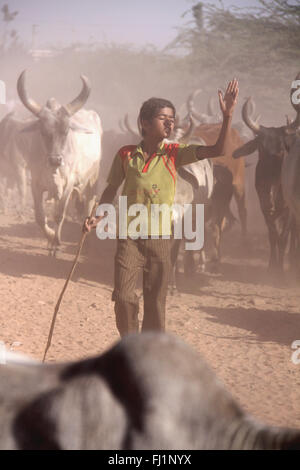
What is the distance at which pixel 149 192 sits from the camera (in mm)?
4059

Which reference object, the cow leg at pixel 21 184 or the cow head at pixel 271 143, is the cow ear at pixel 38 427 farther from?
the cow leg at pixel 21 184

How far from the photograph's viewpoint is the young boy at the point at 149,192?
4051 mm

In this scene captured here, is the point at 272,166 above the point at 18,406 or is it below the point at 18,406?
above

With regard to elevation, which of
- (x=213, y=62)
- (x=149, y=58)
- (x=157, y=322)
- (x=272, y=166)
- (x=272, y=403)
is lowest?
(x=272, y=403)

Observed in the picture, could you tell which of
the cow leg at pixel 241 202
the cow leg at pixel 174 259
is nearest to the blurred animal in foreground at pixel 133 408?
the cow leg at pixel 174 259

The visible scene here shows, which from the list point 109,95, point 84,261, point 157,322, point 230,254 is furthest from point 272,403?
point 109,95

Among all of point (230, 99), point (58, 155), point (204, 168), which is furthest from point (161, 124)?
point (58, 155)

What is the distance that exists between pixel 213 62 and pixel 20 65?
21083 millimetres

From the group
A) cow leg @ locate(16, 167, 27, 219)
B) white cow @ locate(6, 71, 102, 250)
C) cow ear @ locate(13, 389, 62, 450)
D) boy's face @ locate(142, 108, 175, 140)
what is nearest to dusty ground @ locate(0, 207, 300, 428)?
white cow @ locate(6, 71, 102, 250)

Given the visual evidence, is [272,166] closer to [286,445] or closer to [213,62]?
[286,445]

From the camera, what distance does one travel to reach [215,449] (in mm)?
1073

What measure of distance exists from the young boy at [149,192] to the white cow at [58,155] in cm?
489

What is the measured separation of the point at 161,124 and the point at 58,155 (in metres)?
5.07

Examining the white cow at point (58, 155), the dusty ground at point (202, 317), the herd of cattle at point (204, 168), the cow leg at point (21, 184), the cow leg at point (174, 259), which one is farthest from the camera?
the cow leg at point (21, 184)
